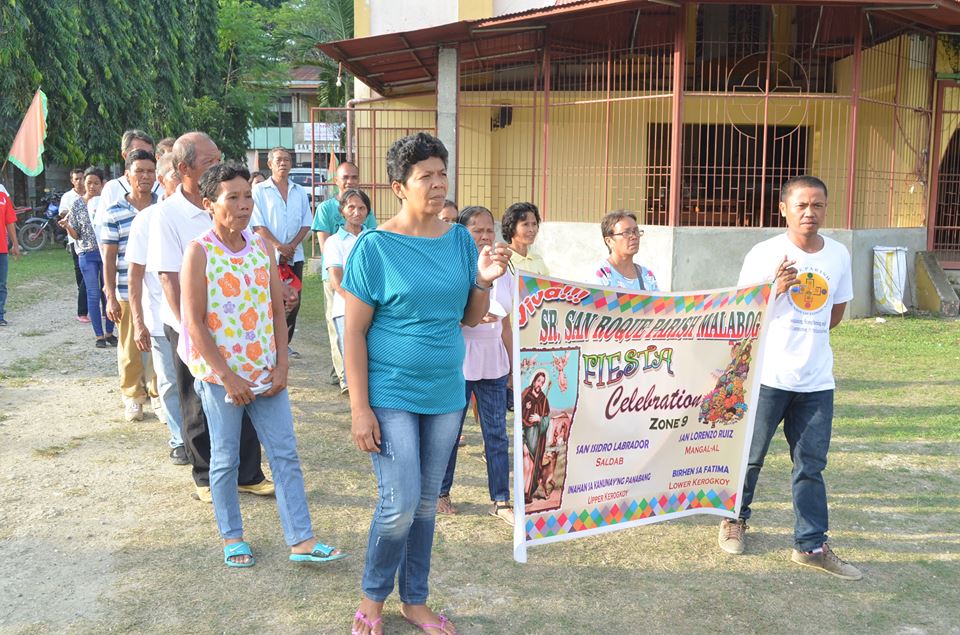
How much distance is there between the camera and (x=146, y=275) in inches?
208

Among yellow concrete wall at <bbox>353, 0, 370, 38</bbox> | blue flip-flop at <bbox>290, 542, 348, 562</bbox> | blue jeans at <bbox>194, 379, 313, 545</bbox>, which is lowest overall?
blue flip-flop at <bbox>290, 542, 348, 562</bbox>

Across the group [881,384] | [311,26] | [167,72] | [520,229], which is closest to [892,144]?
[881,384]

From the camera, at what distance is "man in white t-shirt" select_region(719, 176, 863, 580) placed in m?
4.00

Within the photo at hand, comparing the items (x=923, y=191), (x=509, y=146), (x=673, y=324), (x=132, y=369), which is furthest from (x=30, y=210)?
(x=673, y=324)

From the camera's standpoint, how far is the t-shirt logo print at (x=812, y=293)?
4051mm

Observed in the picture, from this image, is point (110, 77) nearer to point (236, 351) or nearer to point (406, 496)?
point (236, 351)

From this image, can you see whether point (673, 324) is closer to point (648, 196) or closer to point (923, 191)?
point (648, 196)

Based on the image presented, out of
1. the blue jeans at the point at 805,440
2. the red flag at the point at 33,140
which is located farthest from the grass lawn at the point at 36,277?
the blue jeans at the point at 805,440

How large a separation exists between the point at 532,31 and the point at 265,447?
33.6 ft

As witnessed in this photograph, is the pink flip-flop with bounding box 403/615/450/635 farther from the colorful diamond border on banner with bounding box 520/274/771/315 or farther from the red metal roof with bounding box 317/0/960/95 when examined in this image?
the red metal roof with bounding box 317/0/960/95

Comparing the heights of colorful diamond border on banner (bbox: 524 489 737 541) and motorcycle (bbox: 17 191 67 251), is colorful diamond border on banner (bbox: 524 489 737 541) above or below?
below

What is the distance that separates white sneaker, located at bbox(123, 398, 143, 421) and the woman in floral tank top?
8.77 ft

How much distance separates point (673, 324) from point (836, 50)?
37.7 feet

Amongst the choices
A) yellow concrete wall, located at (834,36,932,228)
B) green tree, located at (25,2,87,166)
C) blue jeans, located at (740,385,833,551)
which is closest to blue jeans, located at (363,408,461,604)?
blue jeans, located at (740,385,833,551)
